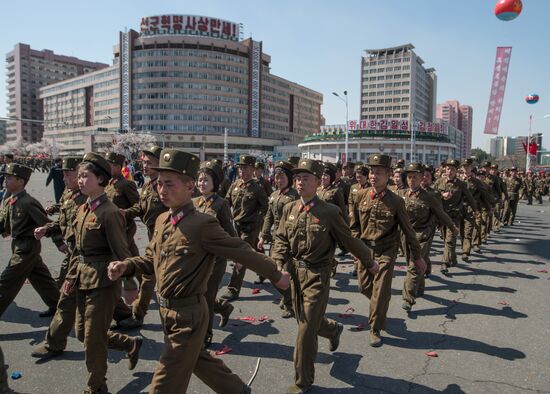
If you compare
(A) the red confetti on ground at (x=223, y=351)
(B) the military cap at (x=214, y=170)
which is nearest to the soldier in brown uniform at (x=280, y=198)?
(B) the military cap at (x=214, y=170)

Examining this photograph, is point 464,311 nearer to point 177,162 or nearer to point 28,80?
point 177,162

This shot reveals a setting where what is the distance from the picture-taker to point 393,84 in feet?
459

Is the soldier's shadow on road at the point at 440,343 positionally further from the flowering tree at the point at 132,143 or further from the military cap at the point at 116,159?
the flowering tree at the point at 132,143

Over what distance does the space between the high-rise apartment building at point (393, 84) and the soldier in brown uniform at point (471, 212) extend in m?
131

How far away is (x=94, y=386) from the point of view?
3713 millimetres

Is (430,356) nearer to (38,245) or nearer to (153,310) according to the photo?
(153,310)

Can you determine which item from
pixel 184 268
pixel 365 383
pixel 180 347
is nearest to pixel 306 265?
pixel 365 383

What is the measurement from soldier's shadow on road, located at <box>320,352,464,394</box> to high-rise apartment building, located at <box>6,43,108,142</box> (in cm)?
15555

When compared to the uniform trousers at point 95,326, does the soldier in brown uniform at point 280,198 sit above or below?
above

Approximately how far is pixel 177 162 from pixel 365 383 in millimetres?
2952

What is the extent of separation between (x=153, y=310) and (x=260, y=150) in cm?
10277

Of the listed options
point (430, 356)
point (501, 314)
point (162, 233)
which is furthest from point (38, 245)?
point (501, 314)

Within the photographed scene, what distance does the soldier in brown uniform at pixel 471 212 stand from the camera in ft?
34.0

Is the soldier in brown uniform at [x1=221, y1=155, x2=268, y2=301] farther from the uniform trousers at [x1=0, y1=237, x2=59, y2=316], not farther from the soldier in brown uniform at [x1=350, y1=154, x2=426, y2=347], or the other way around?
the uniform trousers at [x1=0, y1=237, x2=59, y2=316]
